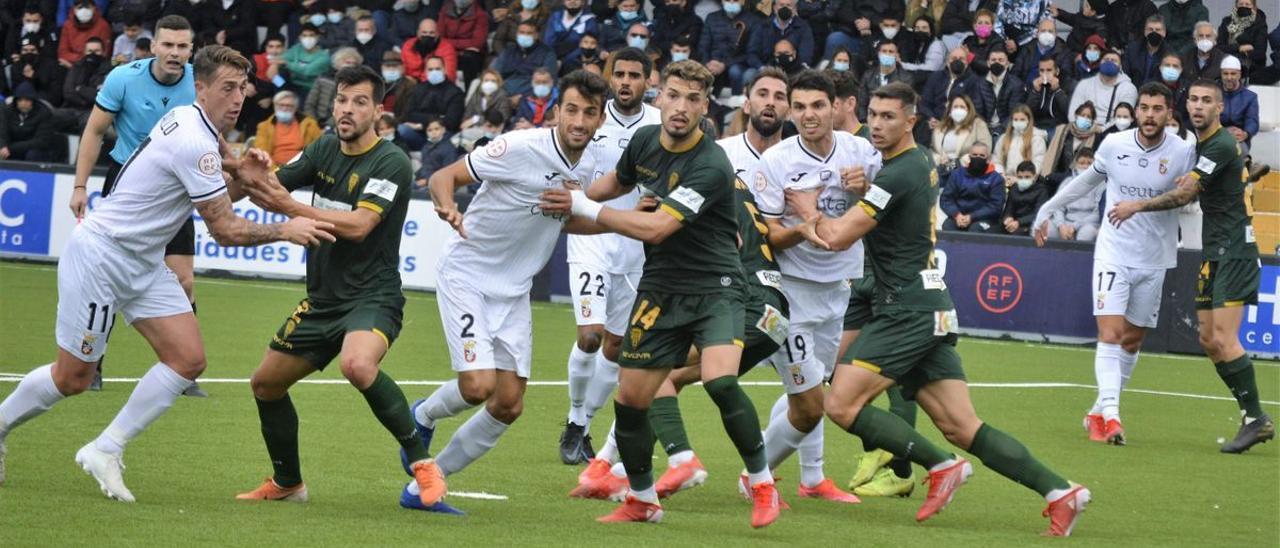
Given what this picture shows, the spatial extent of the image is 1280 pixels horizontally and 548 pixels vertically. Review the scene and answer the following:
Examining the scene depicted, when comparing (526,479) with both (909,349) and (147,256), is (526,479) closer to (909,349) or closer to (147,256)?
(909,349)

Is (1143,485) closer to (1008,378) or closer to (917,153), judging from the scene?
(917,153)

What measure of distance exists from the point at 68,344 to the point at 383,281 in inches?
60.6

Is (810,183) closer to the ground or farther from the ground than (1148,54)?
closer to the ground

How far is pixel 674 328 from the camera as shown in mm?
8688

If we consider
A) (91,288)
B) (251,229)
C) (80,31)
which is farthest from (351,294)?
(80,31)

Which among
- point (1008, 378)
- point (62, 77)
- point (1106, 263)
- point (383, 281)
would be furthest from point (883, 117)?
point (62, 77)

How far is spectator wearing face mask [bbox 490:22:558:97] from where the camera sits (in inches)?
1015

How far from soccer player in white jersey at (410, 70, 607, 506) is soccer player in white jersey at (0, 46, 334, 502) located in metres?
1.02

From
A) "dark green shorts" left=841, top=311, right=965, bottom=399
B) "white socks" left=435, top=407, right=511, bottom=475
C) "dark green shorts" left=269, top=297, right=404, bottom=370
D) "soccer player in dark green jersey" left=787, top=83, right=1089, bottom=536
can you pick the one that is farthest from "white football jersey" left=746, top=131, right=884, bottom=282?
"dark green shorts" left=269, top=297, right=404, bottom=370

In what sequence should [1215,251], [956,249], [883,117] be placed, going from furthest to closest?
[956,249]
[1215,251]
[883,117]

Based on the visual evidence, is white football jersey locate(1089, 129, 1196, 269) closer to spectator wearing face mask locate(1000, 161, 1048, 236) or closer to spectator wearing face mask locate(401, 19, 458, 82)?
spectator wearing face mask locate(1000, 161, 1048, 236)

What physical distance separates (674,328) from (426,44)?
62.9 feet

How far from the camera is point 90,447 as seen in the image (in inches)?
334

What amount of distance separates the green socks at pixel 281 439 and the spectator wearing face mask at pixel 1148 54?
17.3m
